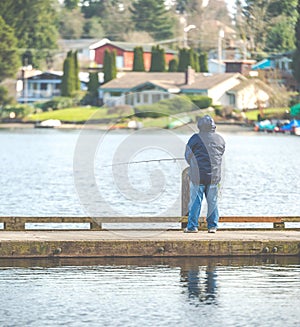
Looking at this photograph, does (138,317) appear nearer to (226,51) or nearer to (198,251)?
(198,251)

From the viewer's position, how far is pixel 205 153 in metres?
17.9

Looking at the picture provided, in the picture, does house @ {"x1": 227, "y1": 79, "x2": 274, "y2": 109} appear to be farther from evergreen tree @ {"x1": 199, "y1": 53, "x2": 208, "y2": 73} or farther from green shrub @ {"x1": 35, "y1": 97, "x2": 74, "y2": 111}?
green shrub @ {"x1": 35, "y1": 97, "x2": 74, "y2": 111}

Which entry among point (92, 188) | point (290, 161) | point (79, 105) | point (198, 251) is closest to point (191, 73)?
point (79, 105)

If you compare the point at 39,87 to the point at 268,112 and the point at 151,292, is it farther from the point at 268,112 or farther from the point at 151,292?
the point at 151,292

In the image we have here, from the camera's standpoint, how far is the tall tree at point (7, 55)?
10806 cm

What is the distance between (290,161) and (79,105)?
49.7 metres

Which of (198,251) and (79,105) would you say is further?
(79,105)

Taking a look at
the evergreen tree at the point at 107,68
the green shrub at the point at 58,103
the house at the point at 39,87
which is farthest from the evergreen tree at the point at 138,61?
the green shrub at the point at 58,103

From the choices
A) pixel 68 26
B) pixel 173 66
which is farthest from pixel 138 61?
pixel 68 26

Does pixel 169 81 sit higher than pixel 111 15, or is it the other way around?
pixel 111 15

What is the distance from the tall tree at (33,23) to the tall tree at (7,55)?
7.62 m

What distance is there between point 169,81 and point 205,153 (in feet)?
290

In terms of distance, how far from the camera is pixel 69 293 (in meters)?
15.4

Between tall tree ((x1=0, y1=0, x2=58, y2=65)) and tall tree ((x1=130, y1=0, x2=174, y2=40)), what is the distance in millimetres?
12955
